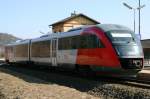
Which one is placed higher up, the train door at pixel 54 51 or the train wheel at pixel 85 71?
the train door at pixel 54 51

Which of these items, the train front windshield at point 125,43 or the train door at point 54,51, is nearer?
the train front windshield at point 125,43

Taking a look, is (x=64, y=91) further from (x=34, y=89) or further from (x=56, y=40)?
(x=56, y=40)

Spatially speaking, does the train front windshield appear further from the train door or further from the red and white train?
the train door

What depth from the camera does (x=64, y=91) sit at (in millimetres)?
17047

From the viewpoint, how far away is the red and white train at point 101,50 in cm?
2005

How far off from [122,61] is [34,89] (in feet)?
14.9

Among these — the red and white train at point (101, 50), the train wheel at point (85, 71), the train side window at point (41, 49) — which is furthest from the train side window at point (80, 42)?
the train side window at point (41, 49)

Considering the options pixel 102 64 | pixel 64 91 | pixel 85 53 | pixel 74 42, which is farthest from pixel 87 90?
pixel 74 42

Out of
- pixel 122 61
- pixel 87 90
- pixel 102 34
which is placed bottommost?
pixel 87 90

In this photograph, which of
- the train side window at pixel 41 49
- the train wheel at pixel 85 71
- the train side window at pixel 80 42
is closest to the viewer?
the train side window at pixel 80 42

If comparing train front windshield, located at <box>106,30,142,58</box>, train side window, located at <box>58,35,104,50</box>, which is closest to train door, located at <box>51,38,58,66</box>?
train side window, located at <box>58,35,104,50</box>

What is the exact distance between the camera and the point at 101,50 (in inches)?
828

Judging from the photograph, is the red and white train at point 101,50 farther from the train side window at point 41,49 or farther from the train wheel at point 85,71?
the train side window at point 41,49

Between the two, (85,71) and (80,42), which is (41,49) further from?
(85,71)
